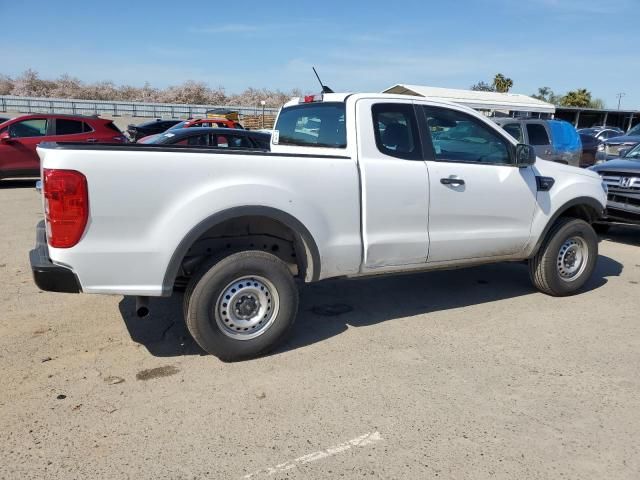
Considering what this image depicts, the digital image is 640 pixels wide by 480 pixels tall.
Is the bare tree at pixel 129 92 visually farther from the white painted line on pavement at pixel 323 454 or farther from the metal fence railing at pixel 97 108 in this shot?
the white painted line on pavement at pixel 323 454

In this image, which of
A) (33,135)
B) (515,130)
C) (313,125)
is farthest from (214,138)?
(313,125)

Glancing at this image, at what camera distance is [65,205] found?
322 centimetres

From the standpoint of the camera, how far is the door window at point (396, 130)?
169 inches

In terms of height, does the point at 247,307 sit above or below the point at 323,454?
above

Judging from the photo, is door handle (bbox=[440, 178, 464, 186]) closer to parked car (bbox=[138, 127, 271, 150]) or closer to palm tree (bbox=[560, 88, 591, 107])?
parked car (bbox=[138, 127, 271, 150])

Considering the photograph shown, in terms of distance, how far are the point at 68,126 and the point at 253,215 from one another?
10856 millimetres

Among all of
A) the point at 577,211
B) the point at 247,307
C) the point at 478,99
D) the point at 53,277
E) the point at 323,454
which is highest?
the point at 478,99

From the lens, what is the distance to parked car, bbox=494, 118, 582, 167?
35.7ft

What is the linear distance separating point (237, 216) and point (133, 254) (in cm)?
72

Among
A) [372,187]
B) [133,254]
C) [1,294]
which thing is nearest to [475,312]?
[372,187]

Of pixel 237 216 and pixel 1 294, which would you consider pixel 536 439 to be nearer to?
pixel 237 216

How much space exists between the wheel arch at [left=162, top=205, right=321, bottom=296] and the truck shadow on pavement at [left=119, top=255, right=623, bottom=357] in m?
0.70

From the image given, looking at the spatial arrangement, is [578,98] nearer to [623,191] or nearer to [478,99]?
[478,99]

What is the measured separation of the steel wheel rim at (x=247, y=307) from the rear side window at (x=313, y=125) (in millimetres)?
1334
